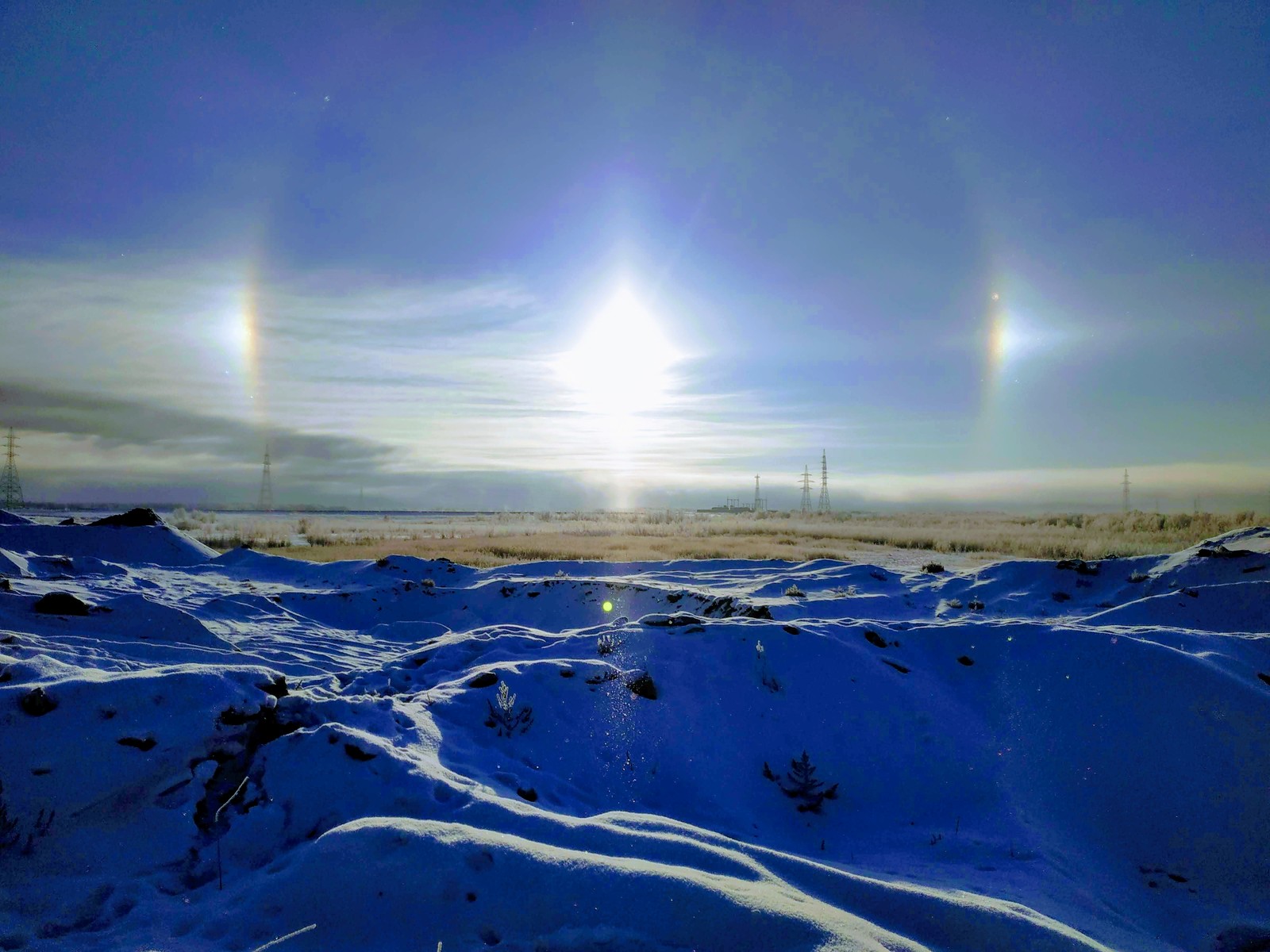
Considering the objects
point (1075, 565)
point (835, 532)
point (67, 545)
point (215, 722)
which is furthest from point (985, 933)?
Answer: point (835, 532)

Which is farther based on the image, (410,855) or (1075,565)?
(1075,565)

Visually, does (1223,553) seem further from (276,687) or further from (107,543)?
(107,543)

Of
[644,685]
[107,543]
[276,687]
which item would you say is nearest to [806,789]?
[644,685]

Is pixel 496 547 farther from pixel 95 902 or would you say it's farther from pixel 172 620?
pixel 95 902

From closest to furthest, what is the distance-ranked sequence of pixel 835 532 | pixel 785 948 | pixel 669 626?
pixel 785 948
pixel 669 626
pixel 835 532

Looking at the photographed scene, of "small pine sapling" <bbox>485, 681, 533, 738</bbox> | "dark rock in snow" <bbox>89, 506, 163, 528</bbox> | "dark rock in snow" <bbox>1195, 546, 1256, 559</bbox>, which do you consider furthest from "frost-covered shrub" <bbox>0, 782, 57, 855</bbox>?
"dark rock in snow" <bbox>89, 506, 163, 528</bbox>
